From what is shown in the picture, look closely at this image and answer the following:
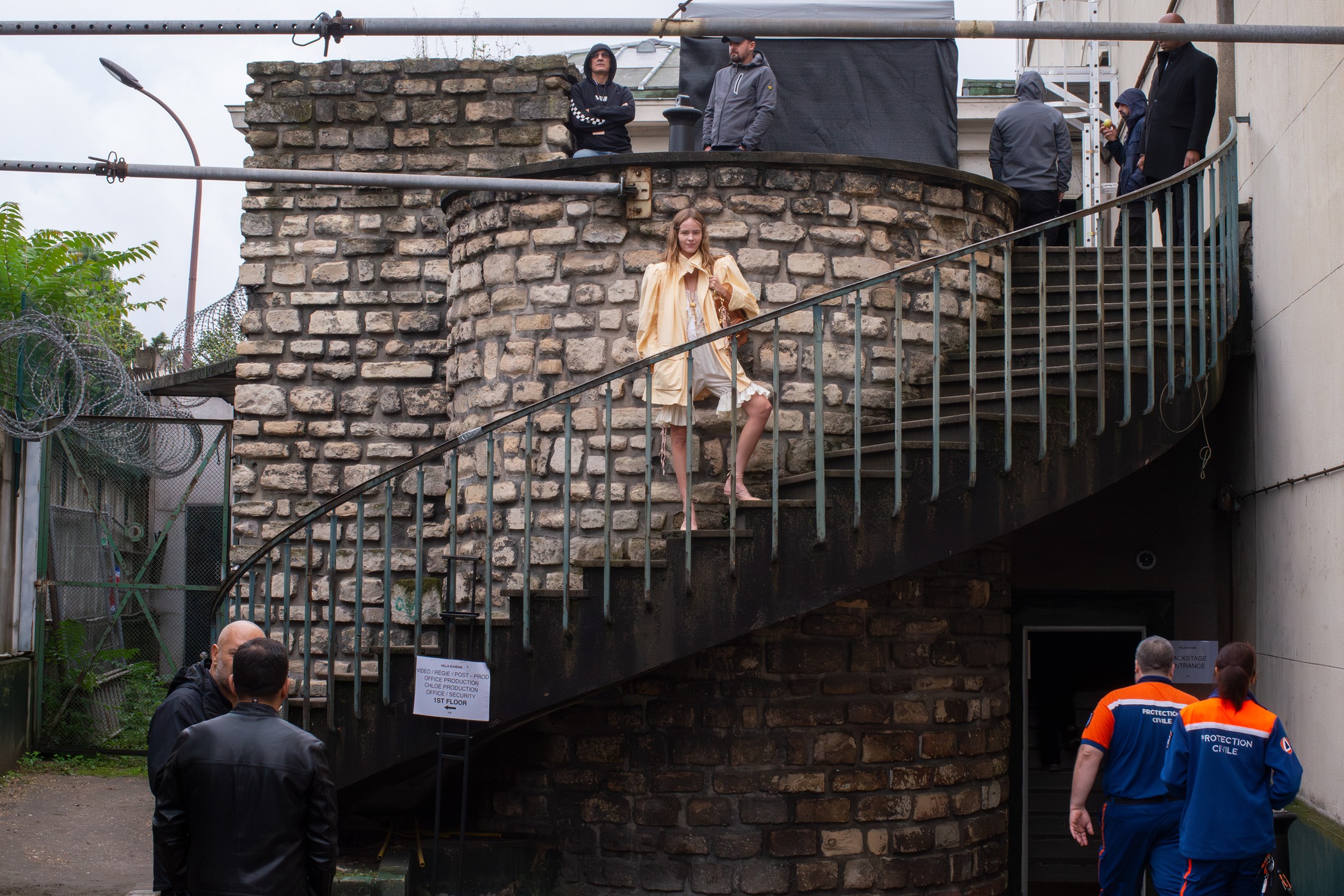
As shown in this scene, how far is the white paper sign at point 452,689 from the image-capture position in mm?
6113

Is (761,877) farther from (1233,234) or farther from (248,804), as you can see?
(1233,234)

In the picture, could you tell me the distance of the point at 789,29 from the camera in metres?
5.10

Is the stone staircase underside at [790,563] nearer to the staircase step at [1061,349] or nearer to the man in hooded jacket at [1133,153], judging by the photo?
the staircase step at [1061,349]

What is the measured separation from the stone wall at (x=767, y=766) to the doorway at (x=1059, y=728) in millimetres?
1513

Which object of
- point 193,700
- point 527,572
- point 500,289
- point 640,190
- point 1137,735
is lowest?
point 1137,735

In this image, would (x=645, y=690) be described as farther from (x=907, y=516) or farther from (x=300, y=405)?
(x=300, y=405)

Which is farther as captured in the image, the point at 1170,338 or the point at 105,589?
the point at 105,589

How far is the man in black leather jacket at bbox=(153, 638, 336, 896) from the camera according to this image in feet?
12.2

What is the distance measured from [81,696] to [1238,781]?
848 centimetres

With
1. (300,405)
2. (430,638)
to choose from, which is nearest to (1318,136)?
(430,638)

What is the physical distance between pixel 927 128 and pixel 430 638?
6.00 metres

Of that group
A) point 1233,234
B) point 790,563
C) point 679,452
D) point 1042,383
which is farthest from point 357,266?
point 1233,234

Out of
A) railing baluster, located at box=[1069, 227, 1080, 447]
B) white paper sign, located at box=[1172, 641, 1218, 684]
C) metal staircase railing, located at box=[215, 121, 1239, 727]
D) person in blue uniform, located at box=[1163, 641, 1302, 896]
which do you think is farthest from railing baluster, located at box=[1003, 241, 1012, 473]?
white paper sign, located at box=[1172, 641, 1218, 684]

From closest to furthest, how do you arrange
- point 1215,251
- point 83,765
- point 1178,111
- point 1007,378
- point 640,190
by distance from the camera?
point 1007,378 → point 1215,251 → point 640,190 → point 1178,111 → point 83,765
